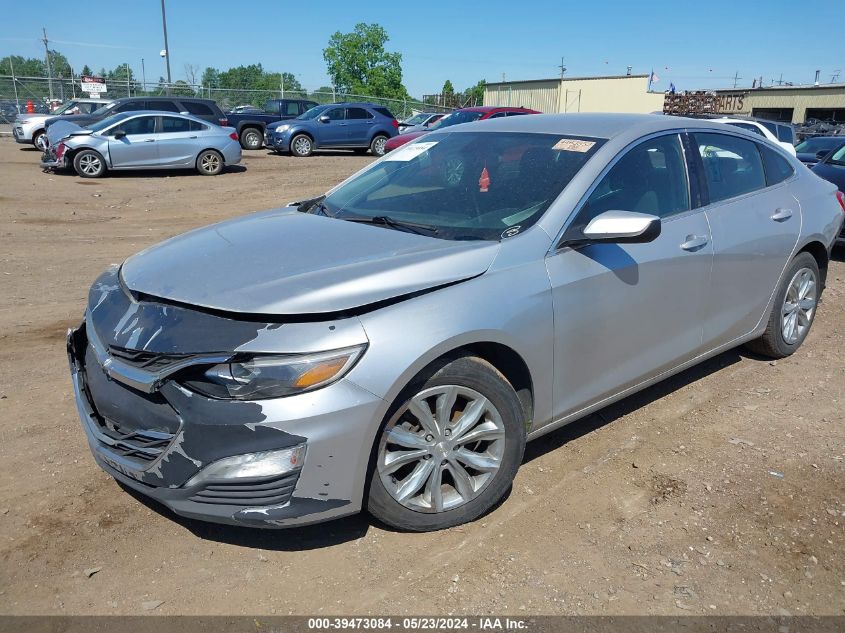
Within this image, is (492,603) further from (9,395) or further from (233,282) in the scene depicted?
(9,395)

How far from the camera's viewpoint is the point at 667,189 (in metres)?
4.04

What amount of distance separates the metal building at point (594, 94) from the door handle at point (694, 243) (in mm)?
48319

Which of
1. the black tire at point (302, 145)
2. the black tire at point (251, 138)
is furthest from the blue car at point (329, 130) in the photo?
the black tire at point (251, 138)

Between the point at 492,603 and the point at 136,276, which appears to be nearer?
the point at 492,603

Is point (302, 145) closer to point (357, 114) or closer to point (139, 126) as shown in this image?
point (357, 114)

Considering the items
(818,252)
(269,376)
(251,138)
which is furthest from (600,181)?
(251,138)

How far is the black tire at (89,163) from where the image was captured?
15906 millimetres

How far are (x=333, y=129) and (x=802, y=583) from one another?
71.7 ft

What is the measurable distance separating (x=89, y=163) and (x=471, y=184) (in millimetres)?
14719

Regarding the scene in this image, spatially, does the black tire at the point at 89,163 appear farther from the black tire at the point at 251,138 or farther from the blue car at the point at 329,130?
the black tire at the point at 251,138

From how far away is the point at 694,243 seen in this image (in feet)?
13.1

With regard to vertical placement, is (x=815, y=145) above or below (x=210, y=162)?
above

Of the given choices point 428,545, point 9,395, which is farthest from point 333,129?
point 428,545

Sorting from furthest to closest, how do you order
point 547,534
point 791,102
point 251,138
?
1. point 791,102
2. point 251,138
3. point 547,534
